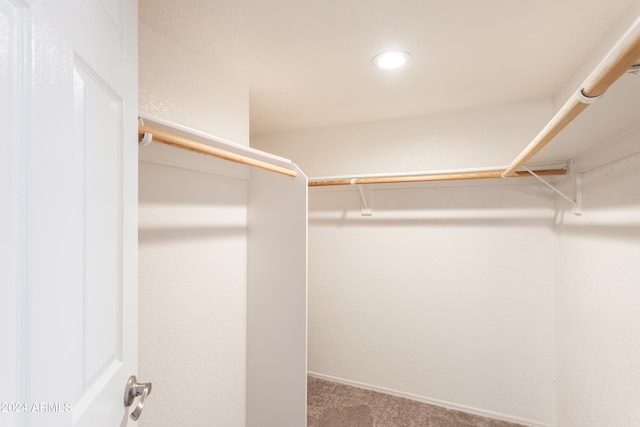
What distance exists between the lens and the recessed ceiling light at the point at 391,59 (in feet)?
4.93

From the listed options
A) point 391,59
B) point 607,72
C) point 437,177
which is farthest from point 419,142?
point 607,72

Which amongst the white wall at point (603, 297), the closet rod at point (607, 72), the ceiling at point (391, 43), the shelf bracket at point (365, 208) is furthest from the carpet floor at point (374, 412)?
the ceiling at point (391, 43)

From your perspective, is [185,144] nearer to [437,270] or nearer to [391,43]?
[391,43]

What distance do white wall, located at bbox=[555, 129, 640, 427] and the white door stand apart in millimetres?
1689

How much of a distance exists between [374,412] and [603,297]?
1.61 meters

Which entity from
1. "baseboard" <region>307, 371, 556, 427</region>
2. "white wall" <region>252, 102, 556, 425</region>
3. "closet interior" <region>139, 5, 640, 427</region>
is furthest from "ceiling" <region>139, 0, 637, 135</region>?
"baseboard" <region>307, 371, 556, 427</region>

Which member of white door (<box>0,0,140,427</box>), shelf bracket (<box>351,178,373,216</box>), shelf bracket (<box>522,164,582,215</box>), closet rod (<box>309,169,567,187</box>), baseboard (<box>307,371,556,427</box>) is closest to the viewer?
white door (<box>0,0,140,427</box>)

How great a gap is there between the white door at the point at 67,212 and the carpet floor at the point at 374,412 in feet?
5.93

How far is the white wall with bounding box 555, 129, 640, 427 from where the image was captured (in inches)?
45.6

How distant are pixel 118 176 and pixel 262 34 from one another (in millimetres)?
1003

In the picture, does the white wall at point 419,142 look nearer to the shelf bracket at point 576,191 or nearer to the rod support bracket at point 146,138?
the shelf bracket at point 576,191

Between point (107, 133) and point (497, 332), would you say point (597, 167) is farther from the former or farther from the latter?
point (107, 133)

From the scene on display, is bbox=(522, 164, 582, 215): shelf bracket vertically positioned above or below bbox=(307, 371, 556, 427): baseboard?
above

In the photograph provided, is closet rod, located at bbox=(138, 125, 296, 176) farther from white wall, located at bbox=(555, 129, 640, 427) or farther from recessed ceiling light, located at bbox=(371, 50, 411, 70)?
white wall, located at bbox=(555, 129, 640, 427)
